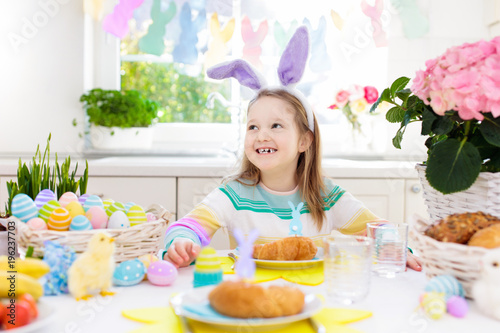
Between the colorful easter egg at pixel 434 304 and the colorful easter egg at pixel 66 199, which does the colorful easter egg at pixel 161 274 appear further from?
the colorful easter egg at pixel 434 304

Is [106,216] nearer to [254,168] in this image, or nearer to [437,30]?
[254,168]

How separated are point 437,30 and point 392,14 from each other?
0.86 ft

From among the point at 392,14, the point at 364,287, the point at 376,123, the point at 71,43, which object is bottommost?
the point at 364,287

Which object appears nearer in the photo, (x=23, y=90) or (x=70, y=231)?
(x=70, y=231)

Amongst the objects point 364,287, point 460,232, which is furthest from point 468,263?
point 364,287

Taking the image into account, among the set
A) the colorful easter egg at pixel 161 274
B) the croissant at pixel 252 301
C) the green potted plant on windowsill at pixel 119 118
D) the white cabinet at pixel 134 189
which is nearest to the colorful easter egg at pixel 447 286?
the croissant at pixel 252 301

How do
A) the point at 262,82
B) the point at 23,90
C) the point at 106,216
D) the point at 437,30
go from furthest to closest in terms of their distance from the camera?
the point at 437,30 < the point at 23,90 < the point at 262,82 < the point at 106,216

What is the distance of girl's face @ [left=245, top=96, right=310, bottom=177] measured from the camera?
142cm

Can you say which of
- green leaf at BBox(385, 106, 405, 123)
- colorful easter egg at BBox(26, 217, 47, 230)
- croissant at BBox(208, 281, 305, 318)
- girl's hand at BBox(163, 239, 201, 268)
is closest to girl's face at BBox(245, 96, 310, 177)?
green leaf at BBox(385, 106, 405, 123)

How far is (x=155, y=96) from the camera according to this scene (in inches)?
110

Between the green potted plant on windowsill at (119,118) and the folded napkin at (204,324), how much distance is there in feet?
6.40

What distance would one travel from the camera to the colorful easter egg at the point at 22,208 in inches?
32.8

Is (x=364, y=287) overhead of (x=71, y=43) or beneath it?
beneath

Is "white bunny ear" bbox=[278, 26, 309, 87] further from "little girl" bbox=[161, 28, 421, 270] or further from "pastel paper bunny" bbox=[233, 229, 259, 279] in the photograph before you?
"pastel paper bunny" bbox=[233, 229, 259, 279]
